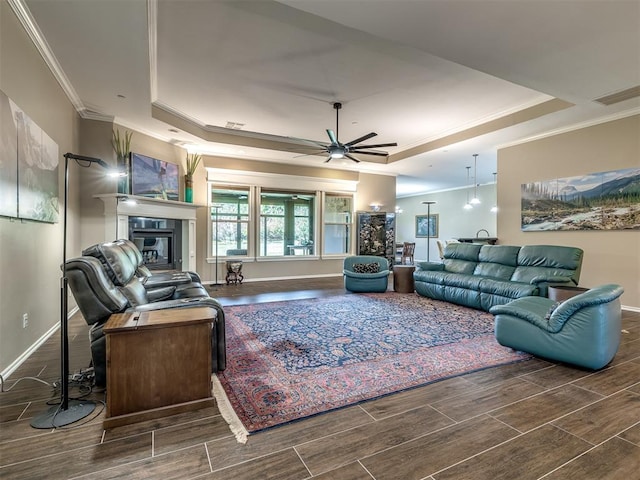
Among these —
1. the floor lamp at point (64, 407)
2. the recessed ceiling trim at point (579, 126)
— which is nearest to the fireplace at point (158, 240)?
the floor lamp at point (64, 407)

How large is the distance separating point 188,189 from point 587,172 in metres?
7.23

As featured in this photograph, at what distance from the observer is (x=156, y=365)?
1.98 meters

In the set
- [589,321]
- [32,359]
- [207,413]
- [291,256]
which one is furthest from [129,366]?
[291,256]

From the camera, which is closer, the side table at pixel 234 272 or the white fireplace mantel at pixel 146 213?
the white fireplace mantel at pixel 146 213

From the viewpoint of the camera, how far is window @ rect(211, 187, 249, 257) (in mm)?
7535

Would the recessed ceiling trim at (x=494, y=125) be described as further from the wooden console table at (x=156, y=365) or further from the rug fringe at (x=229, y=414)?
the rug fringe at (x=229, y=414)

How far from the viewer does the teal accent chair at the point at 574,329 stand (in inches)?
103

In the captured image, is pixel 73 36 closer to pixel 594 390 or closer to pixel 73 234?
pixel 73 234

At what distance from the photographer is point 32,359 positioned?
288 centimetres

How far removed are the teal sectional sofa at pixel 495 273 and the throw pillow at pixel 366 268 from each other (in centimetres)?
73

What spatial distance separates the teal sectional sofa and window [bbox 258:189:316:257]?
3.63 metres

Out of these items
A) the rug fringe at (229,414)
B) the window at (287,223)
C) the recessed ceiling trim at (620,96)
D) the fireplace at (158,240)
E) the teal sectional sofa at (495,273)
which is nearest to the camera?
the rug fringe at (229,414)

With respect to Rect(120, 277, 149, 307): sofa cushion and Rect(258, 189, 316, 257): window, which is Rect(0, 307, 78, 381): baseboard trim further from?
Rect(258, 189, 316, 257): window

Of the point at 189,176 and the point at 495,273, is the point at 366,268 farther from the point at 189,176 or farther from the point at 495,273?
the point at 189,176
